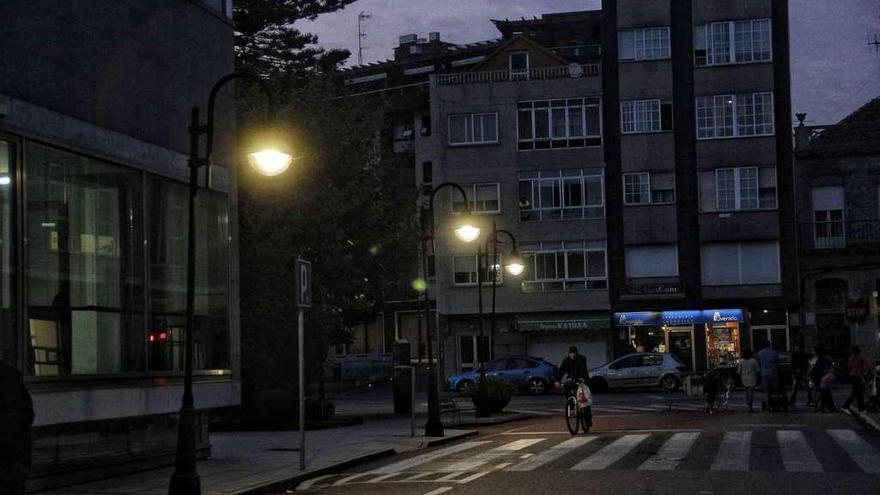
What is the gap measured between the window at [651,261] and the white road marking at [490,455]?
3322 cm

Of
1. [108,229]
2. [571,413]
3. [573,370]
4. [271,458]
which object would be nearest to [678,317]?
[573,370]

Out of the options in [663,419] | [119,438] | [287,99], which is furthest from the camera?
[287,99]

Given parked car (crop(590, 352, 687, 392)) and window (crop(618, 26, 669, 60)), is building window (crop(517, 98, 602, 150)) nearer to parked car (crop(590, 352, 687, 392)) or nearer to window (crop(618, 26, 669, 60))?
window (crop(618, 26, 669, 60))

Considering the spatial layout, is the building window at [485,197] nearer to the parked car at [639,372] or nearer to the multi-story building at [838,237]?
the parked car at [639,372]

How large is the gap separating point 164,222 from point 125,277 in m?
1.43

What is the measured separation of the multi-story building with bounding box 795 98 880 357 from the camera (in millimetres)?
53688

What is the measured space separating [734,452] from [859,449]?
80.1 inches

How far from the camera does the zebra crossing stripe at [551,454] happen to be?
1673 cm

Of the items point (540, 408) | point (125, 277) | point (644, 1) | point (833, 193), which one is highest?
point (644, 1)

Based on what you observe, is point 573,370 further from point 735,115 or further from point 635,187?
Answer: point 735,115

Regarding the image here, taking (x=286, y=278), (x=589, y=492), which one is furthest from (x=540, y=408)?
(x=589, y=492)

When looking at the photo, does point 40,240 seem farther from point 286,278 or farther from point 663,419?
point 663,419

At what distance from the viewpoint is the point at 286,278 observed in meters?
29.0

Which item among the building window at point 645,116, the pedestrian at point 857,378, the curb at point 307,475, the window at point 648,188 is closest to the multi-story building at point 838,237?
the window at point 648,188
